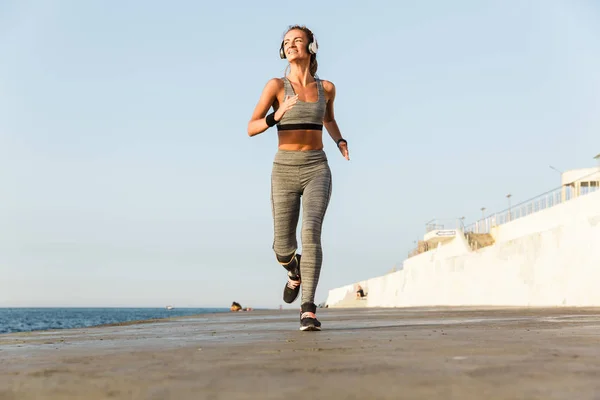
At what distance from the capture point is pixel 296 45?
20.5ft

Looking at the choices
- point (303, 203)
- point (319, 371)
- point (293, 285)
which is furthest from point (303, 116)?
point (319, 371)

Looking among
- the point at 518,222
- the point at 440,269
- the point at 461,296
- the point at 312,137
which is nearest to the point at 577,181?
the point at 518,222

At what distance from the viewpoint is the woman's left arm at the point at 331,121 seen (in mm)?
6406

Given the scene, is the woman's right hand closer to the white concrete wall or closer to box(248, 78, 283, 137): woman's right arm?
box(248, 78, 283, 137): woman's right arm

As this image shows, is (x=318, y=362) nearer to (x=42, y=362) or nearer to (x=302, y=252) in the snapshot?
(x=42, y=362)

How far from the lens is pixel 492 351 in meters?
3.20

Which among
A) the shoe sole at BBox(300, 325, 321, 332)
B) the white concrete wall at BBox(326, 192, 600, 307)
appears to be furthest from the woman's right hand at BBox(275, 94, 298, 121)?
the white concrete wall at BBox(326, 192, 600, 307)

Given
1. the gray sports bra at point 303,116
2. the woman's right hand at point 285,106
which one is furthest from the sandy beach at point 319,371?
the gray sports bra at point 303,116

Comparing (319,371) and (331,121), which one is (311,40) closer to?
(331,121)

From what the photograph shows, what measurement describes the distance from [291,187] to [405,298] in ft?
125

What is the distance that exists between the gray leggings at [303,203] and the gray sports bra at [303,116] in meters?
0.22

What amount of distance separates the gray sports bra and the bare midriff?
4 cm

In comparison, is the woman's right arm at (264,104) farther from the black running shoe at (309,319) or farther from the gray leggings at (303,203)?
the black running shoe at (309,319)

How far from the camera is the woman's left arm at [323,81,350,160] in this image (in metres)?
6.41
